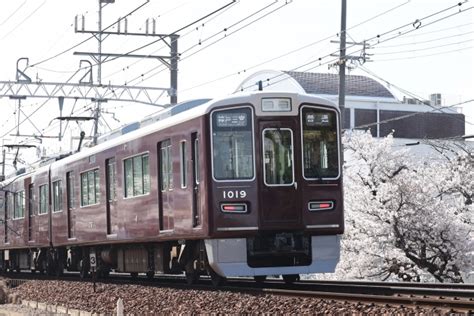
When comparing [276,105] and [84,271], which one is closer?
[276,105]

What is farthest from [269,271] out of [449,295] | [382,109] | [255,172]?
[382,109]

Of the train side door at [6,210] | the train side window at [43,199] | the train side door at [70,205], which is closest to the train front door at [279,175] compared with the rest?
the train side door at [70,205]

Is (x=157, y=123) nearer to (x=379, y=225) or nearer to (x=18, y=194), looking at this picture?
(x=18, y=194)

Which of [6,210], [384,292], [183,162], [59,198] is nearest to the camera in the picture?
[384,292]

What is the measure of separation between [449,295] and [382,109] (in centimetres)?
4962

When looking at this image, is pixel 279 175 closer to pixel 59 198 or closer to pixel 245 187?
pixel 245 187

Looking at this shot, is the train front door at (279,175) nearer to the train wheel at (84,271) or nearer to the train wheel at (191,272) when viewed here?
the train wheel at (191,272)

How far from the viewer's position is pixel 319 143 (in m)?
14.8

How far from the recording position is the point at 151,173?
16391 millimetres

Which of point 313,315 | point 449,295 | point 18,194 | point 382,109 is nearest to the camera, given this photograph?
point 313,315

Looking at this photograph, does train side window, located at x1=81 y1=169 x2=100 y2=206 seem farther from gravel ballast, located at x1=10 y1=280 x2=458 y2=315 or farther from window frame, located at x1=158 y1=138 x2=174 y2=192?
window frame, located at x1=158 y1=138 x2=174 y2=192

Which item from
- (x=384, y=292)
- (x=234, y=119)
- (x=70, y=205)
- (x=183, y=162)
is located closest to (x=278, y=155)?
(x=234, y=119)

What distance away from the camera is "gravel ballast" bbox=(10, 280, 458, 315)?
413 inches

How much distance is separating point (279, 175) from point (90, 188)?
6.80 m
